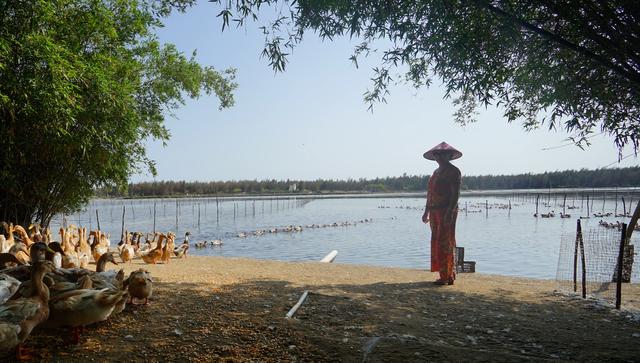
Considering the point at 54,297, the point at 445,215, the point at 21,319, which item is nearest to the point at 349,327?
the point at 54,297

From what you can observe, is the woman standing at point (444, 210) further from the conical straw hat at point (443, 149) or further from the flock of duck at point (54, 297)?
the flock of duck at point (54, 297)

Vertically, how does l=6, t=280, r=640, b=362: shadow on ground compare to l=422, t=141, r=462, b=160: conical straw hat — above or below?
below

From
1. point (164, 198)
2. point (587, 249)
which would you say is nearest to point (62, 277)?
point (587, 249)

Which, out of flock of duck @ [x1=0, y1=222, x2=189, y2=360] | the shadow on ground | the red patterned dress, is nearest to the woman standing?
the red patterned dress

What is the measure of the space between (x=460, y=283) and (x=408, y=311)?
3269mm

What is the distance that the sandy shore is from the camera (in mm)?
4113

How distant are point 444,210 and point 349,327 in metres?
4.19

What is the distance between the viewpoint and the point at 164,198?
8169 cm

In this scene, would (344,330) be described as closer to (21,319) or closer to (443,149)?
(21,319)

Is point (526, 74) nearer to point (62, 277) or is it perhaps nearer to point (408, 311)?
point (408, 311)

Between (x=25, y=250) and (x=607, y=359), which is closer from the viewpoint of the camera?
(x=607, y=359)

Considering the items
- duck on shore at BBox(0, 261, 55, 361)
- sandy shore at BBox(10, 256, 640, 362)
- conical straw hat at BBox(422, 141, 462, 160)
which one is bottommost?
sandy shore at BBox(10, 256, 640, 362)

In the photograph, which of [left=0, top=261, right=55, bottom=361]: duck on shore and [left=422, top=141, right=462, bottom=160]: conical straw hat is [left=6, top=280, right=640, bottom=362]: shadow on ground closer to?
[left=0, top=261, right=55, bottom=361]: duck on shore

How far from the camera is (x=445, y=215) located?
8539 mm
